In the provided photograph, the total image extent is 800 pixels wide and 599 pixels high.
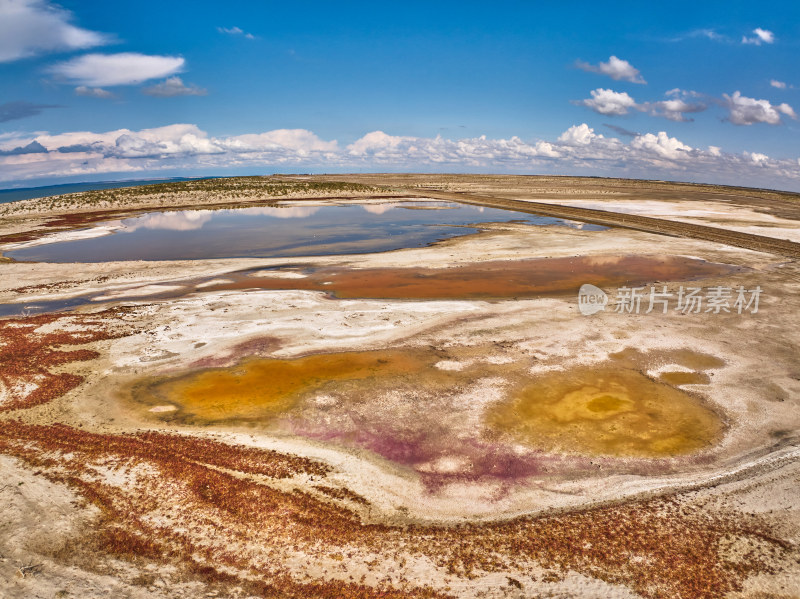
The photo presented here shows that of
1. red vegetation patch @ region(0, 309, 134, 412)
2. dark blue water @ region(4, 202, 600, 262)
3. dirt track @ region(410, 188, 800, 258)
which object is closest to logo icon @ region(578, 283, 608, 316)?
dark blue water @ region(4, 202, 600, 262)

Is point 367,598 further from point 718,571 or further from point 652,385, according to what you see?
point 652,385

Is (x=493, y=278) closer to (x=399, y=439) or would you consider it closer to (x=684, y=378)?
(x=684, y=378)

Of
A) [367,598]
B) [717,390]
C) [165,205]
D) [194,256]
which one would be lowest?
[367,598]

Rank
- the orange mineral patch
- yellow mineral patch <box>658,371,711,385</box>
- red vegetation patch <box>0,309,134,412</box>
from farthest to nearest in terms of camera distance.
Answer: the orange mineral patch
yellow mineral patch <box>658,371,711,385</box>
red vegetation patch <box>0,309,134,412</box>

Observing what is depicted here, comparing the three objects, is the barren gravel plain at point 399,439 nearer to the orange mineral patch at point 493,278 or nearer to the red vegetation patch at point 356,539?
the red vegetation patch at point 356,539

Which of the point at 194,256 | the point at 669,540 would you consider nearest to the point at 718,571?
the point at 669,540

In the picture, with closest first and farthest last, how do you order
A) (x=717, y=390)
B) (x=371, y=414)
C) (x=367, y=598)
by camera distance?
1. (x=367, y=598)
2. (x=371, y=414)
3. (x=717, y=390)

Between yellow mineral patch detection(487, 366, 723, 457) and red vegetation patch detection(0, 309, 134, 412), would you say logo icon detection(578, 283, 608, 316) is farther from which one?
red vegetation patch detection(0, 309, 134, 412)

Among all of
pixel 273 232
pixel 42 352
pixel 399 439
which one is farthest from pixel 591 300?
pixel 273 232
